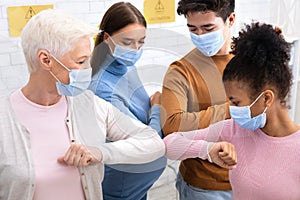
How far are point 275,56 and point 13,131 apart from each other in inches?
26.6

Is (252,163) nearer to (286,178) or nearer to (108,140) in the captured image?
(286,178)

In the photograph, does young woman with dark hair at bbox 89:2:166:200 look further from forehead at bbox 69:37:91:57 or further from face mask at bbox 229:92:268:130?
face mask at bbox 229:92:268:130

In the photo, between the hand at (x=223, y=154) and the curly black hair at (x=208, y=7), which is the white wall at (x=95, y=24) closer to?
the curly black hair at (x=208, y=7)

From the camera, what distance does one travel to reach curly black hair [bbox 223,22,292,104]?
1077mm

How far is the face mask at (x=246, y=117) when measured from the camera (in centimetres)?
111

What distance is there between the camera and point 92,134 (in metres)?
1.05

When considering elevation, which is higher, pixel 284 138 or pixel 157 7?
pixel 157 7

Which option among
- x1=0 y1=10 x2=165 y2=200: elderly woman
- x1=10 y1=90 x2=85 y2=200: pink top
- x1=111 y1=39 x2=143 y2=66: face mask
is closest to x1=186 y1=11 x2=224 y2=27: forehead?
x1=111 y1=39 x2=143 y2=66: face mask

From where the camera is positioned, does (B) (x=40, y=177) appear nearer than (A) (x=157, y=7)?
Yes

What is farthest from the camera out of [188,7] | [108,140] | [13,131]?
[188,7]

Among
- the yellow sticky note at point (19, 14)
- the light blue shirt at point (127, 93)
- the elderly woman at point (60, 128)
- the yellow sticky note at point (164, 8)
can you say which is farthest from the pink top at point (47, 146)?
the yellow sticky note at point (164, 8)

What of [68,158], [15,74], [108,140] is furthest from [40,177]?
[15,74]

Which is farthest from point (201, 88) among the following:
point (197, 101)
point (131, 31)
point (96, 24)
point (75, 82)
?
point (96, 24)

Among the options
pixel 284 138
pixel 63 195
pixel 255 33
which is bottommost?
pixel 63 195
